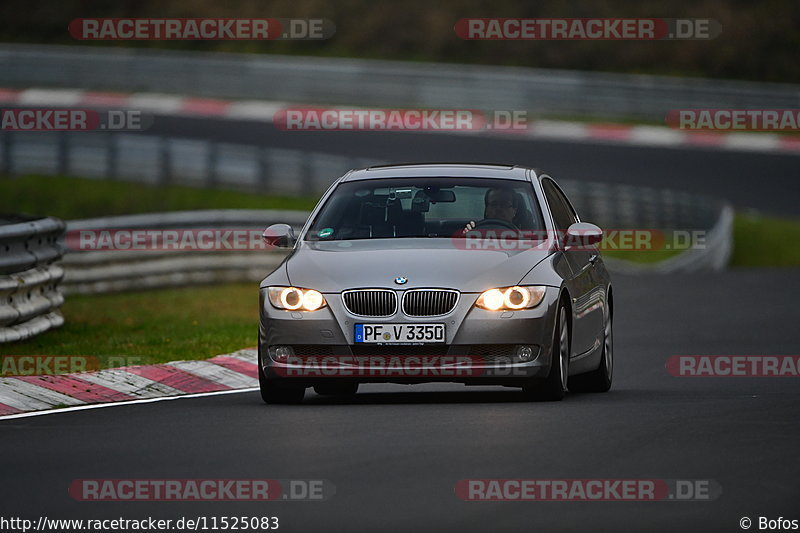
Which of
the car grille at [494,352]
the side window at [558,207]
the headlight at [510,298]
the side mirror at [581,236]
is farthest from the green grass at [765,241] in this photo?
the car grille at [494,352]

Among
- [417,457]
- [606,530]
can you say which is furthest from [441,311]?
[606,530]

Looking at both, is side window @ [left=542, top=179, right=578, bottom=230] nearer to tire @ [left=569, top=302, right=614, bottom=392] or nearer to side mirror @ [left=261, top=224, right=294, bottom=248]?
tire @ [left=569, top=302, right=614, bottom=392]

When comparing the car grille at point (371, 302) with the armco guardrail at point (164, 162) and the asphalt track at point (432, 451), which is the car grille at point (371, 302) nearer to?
the asphalt track at point (432, 451)

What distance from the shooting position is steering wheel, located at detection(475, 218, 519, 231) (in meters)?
12.0

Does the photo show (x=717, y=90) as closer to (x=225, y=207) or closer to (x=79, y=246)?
(x=225, y=207)

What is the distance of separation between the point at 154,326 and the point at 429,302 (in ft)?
24.2

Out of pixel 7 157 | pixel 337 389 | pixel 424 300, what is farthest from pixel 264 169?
pixel 424 300

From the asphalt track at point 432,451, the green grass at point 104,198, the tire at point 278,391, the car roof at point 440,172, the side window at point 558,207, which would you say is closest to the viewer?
the asphalt track at point 432,451

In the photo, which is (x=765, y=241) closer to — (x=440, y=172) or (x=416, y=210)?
(x=440, y=172)

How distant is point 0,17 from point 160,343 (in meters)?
40.8

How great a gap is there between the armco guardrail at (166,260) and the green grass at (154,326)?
0.15m

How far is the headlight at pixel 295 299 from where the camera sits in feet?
36.8

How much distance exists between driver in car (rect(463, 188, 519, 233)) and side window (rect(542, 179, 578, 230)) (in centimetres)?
37

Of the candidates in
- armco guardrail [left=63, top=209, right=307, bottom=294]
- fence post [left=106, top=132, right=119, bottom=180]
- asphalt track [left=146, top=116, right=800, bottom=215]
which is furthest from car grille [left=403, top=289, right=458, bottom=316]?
asphalt track [left=146, top=116, right=800, bottom=215]
